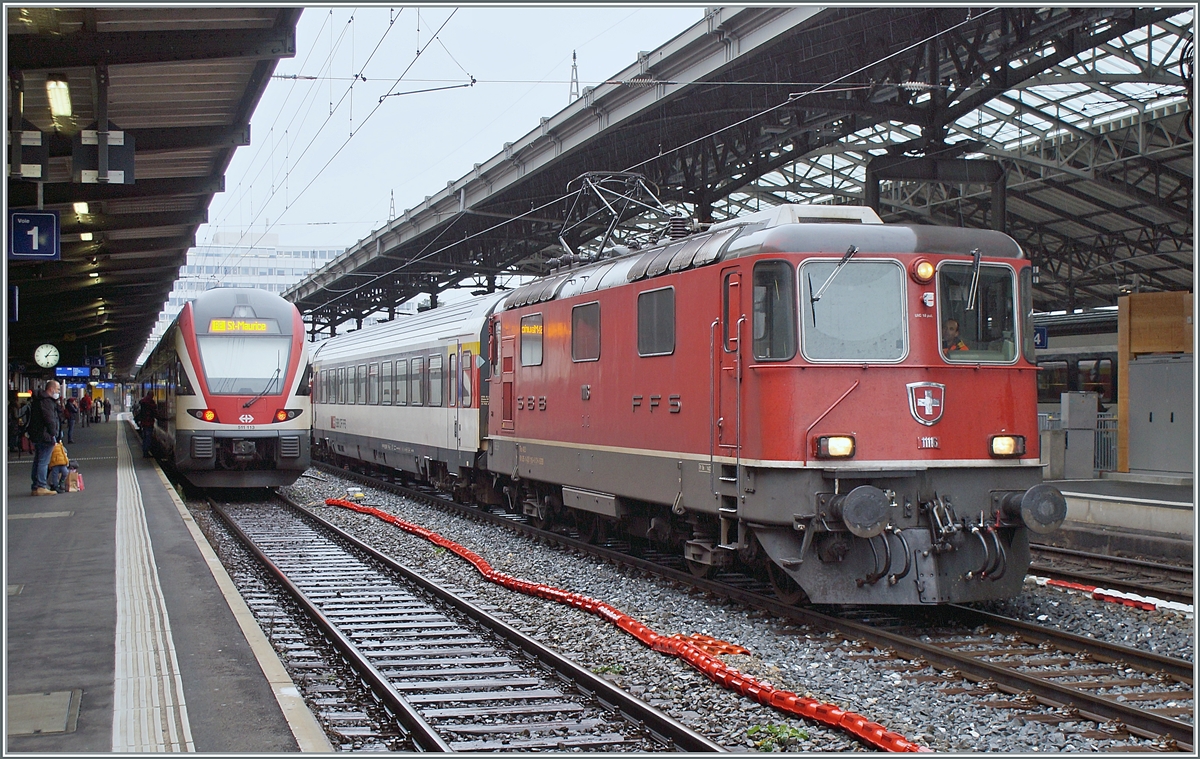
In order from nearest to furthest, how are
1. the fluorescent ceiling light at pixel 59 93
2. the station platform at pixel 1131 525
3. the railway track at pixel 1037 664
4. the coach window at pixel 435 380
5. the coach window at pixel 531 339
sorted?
1. the railway track at pixel 1037 664
2. the fluorescent ceiling light at pixel 59 93
3. the station platform at pixel 1131 525
4. the coach window at pixel 531 339
5. the coach window at pixel 435 380

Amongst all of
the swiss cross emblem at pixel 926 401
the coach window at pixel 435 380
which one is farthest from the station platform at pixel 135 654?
the coach window at pixel 435 380

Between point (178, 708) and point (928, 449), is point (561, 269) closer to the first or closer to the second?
point (928, 449)

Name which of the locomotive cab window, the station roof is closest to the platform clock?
the station roof

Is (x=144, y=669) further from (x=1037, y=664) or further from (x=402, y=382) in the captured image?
(x=402, y=382)

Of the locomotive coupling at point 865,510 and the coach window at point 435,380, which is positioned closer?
the locomotive coupling at point 865,510

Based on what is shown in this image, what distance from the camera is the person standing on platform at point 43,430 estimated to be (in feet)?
56.9

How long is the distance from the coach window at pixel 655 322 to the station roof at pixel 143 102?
4.57 metres

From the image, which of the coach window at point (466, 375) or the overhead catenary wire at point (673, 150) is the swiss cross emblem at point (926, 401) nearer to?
the overhead catenary wire at point (673, 150)

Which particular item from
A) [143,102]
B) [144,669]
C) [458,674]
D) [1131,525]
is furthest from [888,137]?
[144,669]

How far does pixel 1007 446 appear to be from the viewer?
9102 millimetres

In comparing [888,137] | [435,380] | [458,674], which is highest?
[888,137]

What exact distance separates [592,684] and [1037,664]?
3.19m

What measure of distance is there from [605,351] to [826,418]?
12.3 feet

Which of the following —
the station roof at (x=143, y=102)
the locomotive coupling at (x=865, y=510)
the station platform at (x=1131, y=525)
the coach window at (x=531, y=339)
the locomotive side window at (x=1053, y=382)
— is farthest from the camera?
the locomotive side window at (x=1053, y=382)
